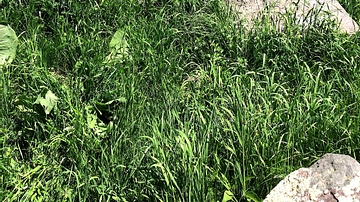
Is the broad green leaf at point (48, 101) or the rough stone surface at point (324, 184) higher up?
the rough stone surface at point (324, 184)

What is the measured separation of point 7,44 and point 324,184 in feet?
8.35

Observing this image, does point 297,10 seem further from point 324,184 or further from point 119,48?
point 324,184

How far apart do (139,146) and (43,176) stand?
577 millimetres

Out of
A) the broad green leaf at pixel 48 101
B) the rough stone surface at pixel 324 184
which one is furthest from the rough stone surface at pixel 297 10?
the rough stone surface at pixel 324 184

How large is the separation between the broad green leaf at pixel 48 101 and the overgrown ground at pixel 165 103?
0.02 metres

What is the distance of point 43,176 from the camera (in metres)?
2.88

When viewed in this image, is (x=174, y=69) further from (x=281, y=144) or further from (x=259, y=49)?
(x=281, y=144)

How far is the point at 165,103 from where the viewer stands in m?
3.37

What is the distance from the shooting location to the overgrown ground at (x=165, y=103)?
2783 mm

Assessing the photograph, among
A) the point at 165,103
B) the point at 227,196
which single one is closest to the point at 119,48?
the point at 165,103

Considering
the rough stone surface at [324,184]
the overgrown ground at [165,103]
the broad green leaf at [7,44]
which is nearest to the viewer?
the rough stone surface at [324,184]

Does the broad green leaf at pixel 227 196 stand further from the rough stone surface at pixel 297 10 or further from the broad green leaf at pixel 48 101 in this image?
the rough stone surface at pixel 297 10

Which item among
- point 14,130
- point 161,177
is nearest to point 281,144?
point 161,177

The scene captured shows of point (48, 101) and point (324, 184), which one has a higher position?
point (324, 184)
